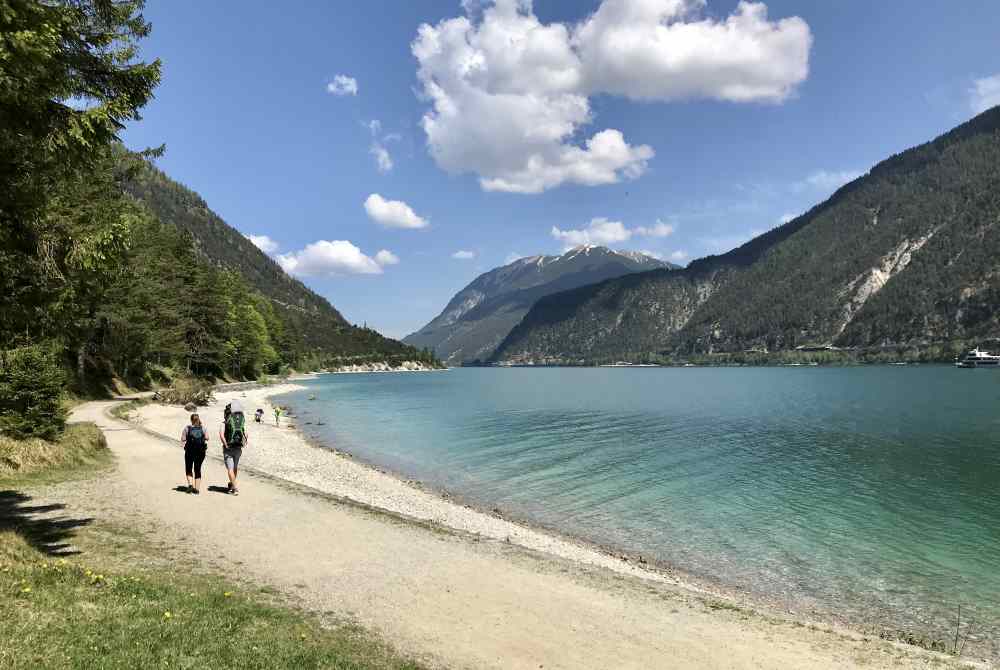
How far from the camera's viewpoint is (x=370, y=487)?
91.0ft

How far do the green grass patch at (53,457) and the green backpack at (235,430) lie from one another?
5.97 metres

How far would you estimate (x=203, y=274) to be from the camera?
87562 mm

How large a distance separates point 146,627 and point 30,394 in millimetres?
17883

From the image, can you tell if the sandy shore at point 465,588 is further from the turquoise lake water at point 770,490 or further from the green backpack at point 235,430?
the turquoise lake water at point 770,490

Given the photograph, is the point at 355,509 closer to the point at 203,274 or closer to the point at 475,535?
the point at 475,535

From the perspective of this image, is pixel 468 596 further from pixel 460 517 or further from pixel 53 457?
pixel 53 457

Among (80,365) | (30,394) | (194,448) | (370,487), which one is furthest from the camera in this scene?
(80,365)

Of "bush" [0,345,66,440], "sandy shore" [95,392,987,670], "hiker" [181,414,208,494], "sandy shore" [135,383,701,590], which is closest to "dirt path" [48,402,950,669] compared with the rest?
"sandy shore" [95,392,987,670]

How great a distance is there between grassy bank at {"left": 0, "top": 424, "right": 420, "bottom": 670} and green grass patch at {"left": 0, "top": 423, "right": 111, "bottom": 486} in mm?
7594

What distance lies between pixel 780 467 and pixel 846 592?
2049cm

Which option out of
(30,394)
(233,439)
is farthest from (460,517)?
(30,394)

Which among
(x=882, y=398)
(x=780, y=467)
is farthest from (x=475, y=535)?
(x=882, y=398)

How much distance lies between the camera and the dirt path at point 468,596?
997cm

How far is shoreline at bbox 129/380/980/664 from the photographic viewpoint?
1494cm
